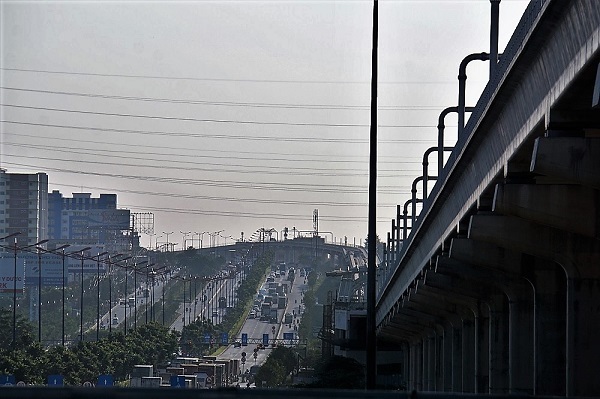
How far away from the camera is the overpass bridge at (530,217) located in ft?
67.5

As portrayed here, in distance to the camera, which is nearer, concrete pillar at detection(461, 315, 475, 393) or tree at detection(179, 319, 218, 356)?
concrete pillar at detection(461, 315, 475, 393)

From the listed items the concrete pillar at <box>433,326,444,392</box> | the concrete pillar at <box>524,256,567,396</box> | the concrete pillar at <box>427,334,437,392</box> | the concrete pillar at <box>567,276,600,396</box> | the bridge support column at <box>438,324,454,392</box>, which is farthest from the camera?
the concrete pillar at <box>427,334,437,392</box>

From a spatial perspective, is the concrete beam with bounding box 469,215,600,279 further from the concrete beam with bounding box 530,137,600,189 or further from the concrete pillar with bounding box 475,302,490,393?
the concrete pillar with bounding box 475,302,490,393

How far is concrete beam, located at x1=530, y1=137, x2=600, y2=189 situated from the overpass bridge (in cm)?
2

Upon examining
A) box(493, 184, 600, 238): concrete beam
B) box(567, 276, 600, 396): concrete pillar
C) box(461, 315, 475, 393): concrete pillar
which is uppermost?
box(493, 184, 600, 238): concrete beam

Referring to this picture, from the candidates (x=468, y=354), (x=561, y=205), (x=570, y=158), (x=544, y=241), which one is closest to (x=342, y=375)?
(x=468, y=354)

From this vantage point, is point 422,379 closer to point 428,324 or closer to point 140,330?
point 428,324

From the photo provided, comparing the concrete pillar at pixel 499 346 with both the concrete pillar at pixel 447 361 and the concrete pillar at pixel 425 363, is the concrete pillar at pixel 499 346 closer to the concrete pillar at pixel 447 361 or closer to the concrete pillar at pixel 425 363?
the concrete pillar at pixel 447 361

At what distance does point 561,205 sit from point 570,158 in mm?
5229

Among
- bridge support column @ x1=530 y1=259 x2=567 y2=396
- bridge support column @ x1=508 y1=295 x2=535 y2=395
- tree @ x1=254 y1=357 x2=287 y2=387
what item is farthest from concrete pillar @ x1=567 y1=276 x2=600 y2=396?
tree @ x1=254 y1=357 x2=287 y2=387

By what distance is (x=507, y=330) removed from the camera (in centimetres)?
4609

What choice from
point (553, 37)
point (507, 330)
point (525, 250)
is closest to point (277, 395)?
point (553, 37)

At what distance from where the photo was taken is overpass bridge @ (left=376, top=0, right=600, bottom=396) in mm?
20578

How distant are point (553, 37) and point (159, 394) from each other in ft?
31.6
